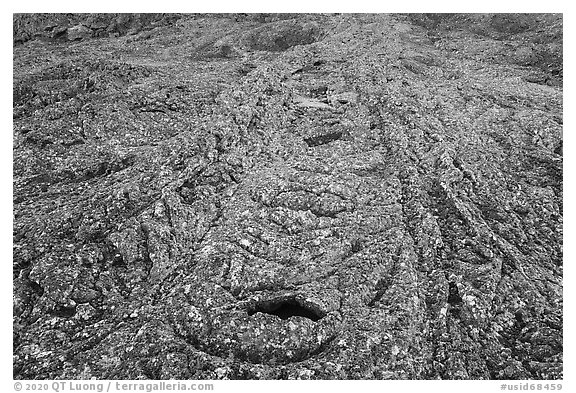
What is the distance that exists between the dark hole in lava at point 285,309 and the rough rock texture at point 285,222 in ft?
0.19

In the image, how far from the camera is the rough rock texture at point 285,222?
40.7ft

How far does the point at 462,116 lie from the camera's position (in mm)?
23578

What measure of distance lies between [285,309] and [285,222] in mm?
3513

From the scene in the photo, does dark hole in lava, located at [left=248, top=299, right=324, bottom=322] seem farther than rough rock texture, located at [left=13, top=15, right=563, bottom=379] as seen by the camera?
Yes

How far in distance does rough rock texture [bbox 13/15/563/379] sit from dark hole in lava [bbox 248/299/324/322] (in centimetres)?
6

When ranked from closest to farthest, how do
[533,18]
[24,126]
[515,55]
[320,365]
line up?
[320,365] → [24,126] → [515,55] → [533,18]

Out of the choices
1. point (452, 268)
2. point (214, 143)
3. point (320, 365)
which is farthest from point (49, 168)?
point (452, 268)

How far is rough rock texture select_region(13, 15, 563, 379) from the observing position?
1240cm

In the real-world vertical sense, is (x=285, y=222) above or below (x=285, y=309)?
above

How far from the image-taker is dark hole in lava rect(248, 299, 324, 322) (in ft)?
43.7

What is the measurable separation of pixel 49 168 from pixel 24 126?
4610 millimetres

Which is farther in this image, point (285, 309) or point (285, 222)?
point (285, 222)

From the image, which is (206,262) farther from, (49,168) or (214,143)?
(49,168)

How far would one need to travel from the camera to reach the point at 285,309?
13.6 metres
